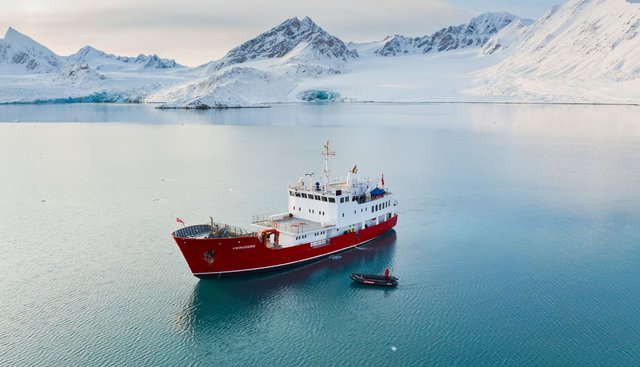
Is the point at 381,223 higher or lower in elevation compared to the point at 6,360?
higher

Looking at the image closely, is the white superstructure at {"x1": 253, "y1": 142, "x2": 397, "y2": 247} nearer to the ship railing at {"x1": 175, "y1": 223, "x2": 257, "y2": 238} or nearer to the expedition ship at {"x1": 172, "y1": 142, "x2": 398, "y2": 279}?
the expedition ship at {"x1": 172, "y1": 142, "x2": 398, "y2": 279}

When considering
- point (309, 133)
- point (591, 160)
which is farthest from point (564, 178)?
point (309, 133)

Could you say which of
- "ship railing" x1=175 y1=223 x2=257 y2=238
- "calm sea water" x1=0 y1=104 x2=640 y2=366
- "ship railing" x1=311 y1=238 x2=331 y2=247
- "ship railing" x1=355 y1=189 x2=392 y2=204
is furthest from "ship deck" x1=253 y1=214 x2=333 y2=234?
"ship railing" x1=355 y1=189 x2=392 y2=204

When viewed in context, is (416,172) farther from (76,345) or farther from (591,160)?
(76,345)

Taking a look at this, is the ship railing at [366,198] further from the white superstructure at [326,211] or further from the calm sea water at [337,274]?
the calm sea water at [337,274]

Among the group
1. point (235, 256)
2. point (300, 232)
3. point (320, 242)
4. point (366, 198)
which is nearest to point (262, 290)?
point (235, 256)
